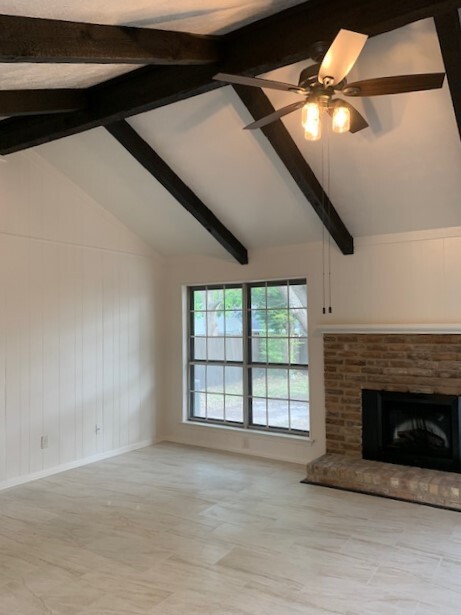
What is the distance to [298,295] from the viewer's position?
19.2 feet

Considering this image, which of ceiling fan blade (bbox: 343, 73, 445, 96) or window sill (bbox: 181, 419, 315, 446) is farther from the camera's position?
window sill (bbox: 181, 419, 315, 446)

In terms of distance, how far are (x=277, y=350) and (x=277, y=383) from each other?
403 millimetres

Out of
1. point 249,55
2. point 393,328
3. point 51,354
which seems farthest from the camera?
point 51,354

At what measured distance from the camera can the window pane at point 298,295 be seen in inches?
229

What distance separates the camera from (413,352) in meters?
4.91

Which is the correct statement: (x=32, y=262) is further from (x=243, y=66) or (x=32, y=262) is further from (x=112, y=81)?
(x=243, y=66)

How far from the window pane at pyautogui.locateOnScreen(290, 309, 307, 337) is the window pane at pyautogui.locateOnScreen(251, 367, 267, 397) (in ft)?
2.16

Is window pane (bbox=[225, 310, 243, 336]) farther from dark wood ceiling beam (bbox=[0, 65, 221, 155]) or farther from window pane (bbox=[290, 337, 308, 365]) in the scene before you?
dark wood ceiling beam (bbox=[0, 65, 221, 155])

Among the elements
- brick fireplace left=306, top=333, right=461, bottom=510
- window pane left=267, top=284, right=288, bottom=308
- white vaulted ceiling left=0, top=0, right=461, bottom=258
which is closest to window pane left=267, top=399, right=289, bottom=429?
brick fireplace left=306, top=333, right=461, bottom=510

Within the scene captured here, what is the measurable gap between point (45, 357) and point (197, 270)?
Result: 2280 millimetres

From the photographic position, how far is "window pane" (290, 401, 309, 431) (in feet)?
18.9

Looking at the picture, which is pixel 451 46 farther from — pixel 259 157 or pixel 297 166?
pixel 259 157

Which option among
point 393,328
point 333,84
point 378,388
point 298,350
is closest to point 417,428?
point 378,388

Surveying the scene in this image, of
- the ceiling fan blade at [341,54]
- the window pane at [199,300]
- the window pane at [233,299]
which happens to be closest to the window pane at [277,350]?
the window pane at [233,299]
